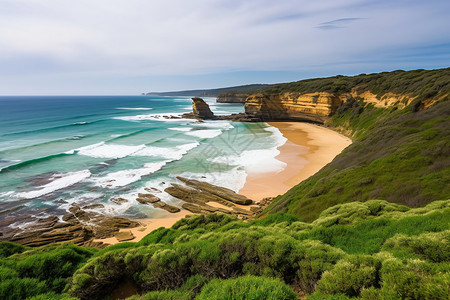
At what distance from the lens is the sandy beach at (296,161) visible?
22.0 meters

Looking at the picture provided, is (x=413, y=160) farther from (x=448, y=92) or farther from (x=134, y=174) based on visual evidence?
(x=134, y=174)

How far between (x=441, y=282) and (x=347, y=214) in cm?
517

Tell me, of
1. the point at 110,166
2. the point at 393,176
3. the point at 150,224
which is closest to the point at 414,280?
the point at 393,176

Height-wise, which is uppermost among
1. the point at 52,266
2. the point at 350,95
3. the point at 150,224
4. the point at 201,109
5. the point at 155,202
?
the point at 350,95

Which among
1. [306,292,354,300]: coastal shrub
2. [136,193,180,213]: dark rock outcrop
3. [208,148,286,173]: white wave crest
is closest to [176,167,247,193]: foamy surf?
[208,148,286,173]: white wave crest

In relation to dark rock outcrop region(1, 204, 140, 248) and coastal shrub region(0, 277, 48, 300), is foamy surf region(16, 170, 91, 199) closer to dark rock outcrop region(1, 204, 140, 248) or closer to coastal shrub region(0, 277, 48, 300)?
dark rock outcrop region(1, 204, 140, 248)

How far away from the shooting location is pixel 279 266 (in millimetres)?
5723

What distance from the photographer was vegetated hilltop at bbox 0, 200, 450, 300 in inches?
165

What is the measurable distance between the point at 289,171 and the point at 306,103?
130ft

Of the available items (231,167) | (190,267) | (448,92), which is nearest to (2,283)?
(190,267)

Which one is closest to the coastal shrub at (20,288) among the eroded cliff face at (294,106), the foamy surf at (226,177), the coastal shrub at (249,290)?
the coastal shrub at (249,290)

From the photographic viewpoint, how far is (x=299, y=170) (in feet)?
86.0

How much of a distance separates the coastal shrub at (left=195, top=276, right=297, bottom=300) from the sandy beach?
1532cm

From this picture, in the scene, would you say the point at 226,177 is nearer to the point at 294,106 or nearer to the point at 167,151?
the point at 167,151
